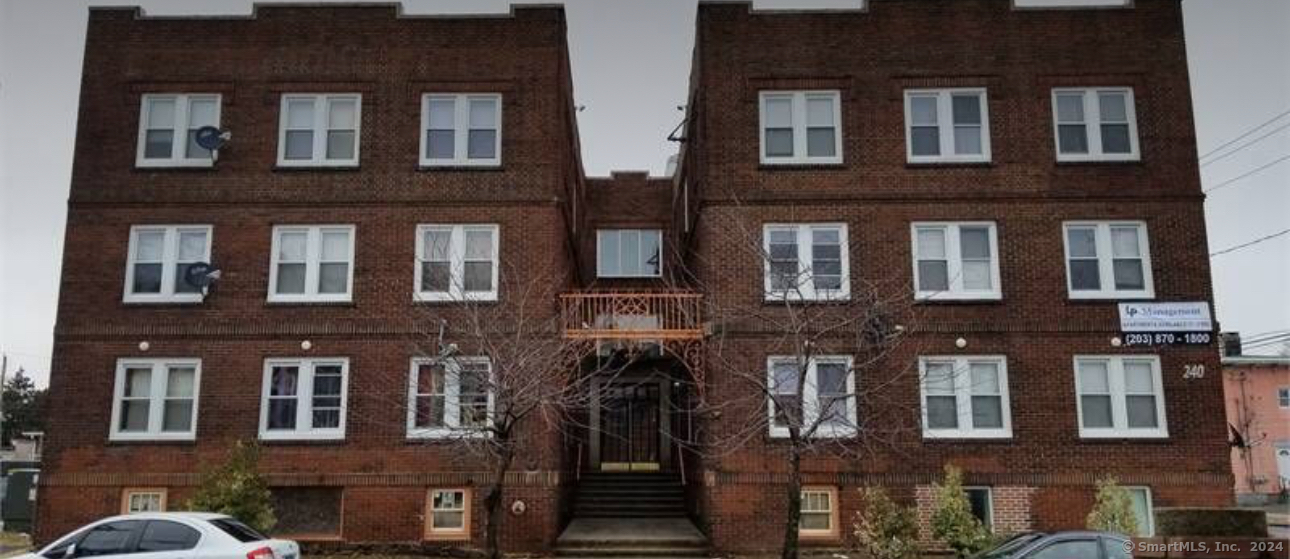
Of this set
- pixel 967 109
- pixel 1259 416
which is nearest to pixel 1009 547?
pixel 967 109

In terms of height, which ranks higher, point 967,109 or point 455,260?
point 967,109

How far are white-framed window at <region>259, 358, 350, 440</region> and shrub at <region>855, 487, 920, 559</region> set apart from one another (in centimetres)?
991

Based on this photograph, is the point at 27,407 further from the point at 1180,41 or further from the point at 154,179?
the point at 1180,41

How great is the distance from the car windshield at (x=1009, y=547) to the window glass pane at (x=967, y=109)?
944cm

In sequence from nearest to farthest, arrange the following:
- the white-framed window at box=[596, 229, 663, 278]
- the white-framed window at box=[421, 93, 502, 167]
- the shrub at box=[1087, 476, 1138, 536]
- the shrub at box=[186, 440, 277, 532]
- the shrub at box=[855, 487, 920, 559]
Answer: the shrub at box=[855, 487, 920, 559]
the shrub at box=[186, 440, 277, 532]
the shrub at box=[1087, 476, 1138, 536]
the white-framed window at box=[421, 93, 502, 167]
the white-framed window at box=[596, 229, 663, 278]

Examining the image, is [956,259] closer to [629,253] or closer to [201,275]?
[629,253]

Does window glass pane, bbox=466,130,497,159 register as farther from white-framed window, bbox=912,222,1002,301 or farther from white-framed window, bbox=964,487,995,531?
white-framed window, bbox=964,487,995,531

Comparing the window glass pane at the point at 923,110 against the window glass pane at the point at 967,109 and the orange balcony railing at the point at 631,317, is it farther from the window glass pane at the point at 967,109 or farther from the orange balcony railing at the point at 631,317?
the orange balcony railing at the point at 631,317

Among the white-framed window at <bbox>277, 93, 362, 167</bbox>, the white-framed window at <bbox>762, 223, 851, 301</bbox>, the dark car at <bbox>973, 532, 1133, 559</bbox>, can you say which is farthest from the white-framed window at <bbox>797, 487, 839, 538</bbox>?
the white-framed window at <bbox>277, 93, 362, 167</bbox>

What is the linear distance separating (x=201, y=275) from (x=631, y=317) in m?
8.56

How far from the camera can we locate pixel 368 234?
65.0ft

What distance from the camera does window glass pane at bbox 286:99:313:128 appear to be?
2042 centimetres

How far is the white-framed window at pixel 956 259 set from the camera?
64.0ft

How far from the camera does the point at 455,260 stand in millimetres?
19719
